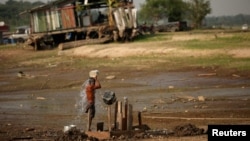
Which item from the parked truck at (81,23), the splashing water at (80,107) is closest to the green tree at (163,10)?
the parked truck at (81,23)

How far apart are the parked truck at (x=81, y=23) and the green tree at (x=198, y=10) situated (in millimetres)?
28562

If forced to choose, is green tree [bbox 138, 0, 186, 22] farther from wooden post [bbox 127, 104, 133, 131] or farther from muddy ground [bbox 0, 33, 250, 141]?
wooden post [bbox 127, 104, 133, 131]

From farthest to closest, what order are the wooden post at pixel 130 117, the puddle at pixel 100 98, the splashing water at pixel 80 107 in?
the puddle at pixel 100 98 < the splashing water at pixel 80 107 < the wooden post at pixel 130 117

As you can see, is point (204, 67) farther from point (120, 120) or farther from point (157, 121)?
point (120, 120)

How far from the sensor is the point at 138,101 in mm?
16438

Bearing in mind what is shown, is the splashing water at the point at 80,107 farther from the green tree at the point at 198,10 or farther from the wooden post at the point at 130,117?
the green tree at the point at 198,10

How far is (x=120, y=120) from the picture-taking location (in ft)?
37.3

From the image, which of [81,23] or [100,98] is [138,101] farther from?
[81,23]

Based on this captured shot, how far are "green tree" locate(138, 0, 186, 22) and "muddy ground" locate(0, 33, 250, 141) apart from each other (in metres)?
47.9

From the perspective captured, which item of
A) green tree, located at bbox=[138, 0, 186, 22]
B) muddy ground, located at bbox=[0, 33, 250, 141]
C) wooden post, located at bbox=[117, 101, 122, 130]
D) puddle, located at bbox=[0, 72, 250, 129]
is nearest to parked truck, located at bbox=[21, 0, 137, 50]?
muddy ground, located at bbox=[0, 33, 250, 141]

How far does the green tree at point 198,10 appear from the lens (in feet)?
222

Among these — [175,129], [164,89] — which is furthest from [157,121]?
[164,89]

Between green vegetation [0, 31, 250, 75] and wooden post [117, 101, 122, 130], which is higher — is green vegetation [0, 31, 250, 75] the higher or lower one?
the lower one

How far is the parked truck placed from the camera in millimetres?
36031
